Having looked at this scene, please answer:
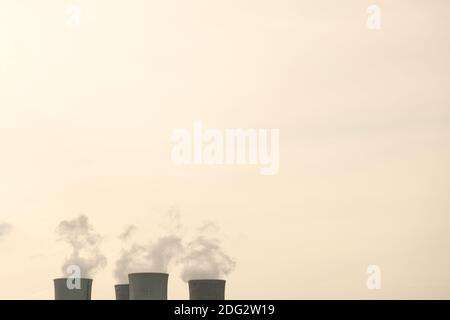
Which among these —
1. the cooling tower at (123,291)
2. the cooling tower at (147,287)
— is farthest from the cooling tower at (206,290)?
the cooling tower at (123,291)

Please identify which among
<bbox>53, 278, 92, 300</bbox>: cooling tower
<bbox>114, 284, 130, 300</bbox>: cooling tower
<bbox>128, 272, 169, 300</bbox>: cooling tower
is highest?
<bbox>128, 272, 169, 300</bbox>: cooling tower

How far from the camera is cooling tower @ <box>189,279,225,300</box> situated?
53.8 meters

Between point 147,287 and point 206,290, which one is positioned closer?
point 206,290

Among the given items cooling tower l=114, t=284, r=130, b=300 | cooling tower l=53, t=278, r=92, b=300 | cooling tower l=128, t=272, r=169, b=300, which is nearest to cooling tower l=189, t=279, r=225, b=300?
cooling tower l=128, t=272, r=169, b=300

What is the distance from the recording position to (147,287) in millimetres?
54688

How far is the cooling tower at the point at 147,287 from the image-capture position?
54594 mm

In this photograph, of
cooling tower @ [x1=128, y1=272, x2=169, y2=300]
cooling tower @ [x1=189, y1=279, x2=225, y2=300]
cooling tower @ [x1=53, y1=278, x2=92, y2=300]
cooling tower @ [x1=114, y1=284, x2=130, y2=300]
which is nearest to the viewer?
cooling tower @ [x1=189, y1=279, x2=225, y2=300]

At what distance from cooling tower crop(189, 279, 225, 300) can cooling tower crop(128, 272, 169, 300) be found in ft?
7.17

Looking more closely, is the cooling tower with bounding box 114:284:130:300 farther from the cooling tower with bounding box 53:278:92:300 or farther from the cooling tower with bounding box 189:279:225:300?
the cooling tower with bounding box 189:279:225:300

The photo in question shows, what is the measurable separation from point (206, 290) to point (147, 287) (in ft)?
13.4

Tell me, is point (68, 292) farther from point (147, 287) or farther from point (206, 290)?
point (206, 290)

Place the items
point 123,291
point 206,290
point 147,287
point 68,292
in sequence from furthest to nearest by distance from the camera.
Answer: point 123,291 → point 68,292 → point 147,287 → point 206,290

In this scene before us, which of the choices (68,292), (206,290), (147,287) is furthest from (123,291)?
(206,290)
